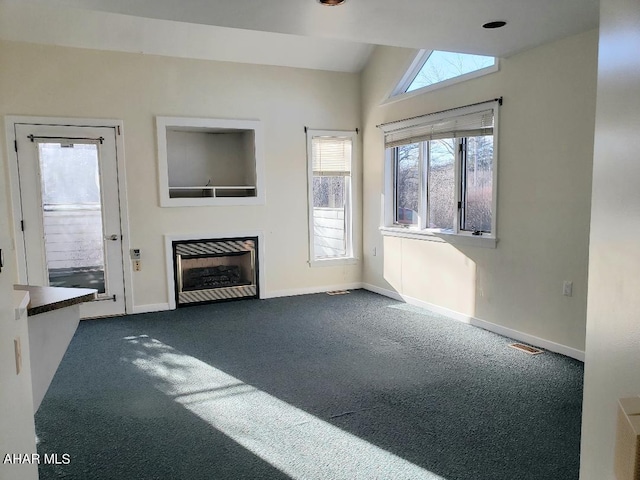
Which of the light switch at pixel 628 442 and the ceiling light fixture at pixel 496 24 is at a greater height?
the ceiling light fixture at pixel 496 24

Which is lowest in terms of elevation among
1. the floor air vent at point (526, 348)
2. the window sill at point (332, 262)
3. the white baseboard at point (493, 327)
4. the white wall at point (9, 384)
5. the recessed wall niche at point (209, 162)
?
the floor air vent at point (526, 348)

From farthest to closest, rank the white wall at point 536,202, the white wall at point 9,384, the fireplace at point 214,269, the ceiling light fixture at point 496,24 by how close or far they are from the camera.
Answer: the fireplace at point 214,269 < the white wall at point 536,202 < the ceiling light fixture at point 496,24 < the white wall at point 9,384

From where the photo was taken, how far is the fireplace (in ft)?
18.1

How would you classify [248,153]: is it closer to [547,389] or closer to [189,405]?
[189,405]

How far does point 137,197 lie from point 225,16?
8.93 feet

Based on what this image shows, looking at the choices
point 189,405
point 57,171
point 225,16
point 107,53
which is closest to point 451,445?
point 189,405

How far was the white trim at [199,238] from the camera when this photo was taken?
540 centimetres

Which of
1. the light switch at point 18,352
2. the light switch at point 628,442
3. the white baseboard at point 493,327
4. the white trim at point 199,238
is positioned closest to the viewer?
the light switch at point 628,442

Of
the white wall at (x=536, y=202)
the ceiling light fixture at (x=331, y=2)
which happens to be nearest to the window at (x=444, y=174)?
the white wall at (x=536, y=202)

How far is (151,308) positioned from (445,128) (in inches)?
152

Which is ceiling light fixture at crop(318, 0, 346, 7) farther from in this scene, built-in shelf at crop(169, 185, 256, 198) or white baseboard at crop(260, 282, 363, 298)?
white baseboard at crop(260, 282, 363, 298)

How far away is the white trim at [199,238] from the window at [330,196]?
701mm

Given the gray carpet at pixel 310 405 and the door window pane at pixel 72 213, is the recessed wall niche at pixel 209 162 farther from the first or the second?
the gray carpet at pixel 310 405

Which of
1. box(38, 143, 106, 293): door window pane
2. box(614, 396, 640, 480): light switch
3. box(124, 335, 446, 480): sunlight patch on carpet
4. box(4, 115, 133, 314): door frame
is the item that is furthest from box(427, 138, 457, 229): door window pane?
box(614, 396, 640, 480): light switch
